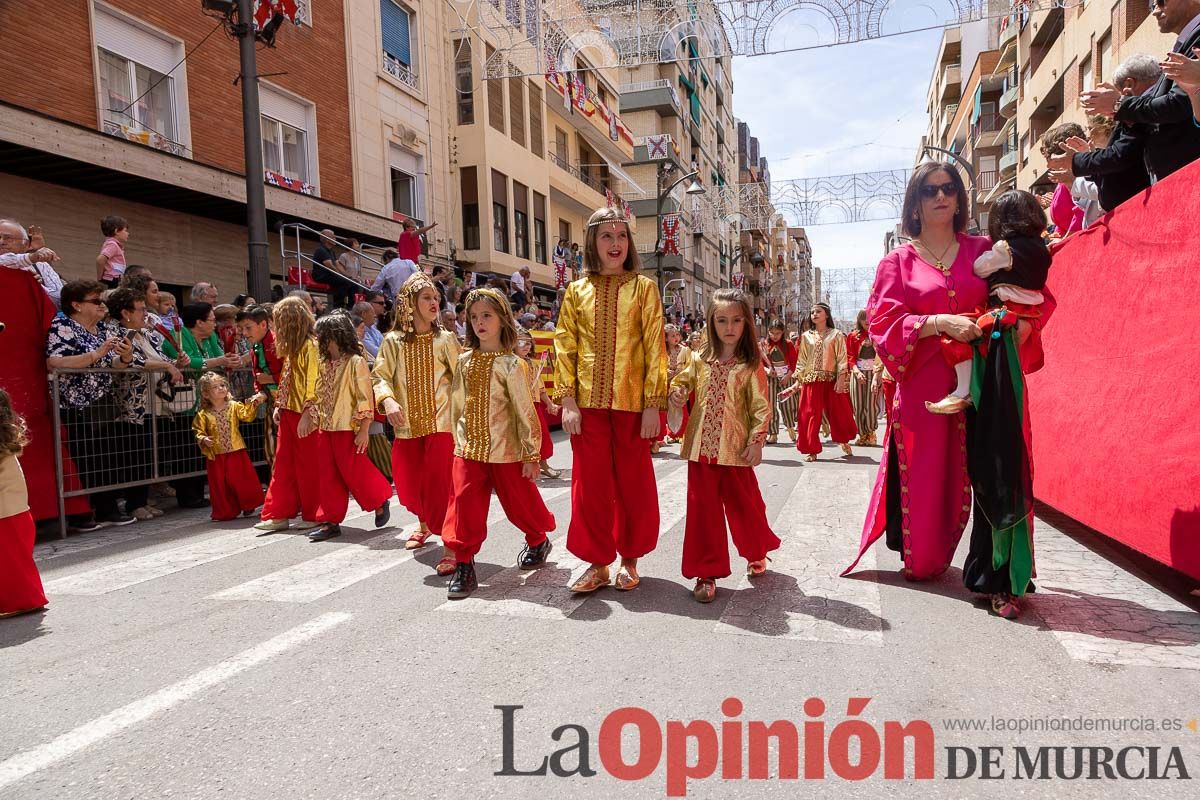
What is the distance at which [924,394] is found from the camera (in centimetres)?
408

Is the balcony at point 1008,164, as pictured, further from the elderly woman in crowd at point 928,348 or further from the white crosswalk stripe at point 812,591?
the elderly woman in crowd at point 928,348

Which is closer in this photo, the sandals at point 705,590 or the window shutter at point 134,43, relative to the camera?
the sandals at point 705,590

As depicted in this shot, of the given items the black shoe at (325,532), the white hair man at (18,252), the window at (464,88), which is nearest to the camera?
the black shoe at (325,532)

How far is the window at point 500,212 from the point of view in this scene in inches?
897

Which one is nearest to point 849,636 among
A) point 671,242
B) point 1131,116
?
point 1131,116

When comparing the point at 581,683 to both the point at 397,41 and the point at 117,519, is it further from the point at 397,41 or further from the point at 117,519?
the point at 397,41

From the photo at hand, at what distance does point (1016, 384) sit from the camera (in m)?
3.76

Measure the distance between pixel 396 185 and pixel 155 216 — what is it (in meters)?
8.13

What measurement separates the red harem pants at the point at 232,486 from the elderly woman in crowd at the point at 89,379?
2.75 feet

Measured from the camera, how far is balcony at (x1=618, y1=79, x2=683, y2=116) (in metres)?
43.2

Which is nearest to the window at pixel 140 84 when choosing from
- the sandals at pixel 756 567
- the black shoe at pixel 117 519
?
the black shoe at pixel 117 519

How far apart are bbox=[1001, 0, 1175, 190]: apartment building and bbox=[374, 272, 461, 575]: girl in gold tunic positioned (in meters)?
8.09

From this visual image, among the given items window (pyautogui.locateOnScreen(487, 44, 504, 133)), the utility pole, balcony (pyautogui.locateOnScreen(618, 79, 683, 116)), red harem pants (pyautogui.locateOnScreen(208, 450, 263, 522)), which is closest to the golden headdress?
red harem pants (pyautogui.locateOnScreen(208, 450, 263, 522))

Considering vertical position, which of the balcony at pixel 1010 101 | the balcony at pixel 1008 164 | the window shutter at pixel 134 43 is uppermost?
the balcony at pixel 1010 101
